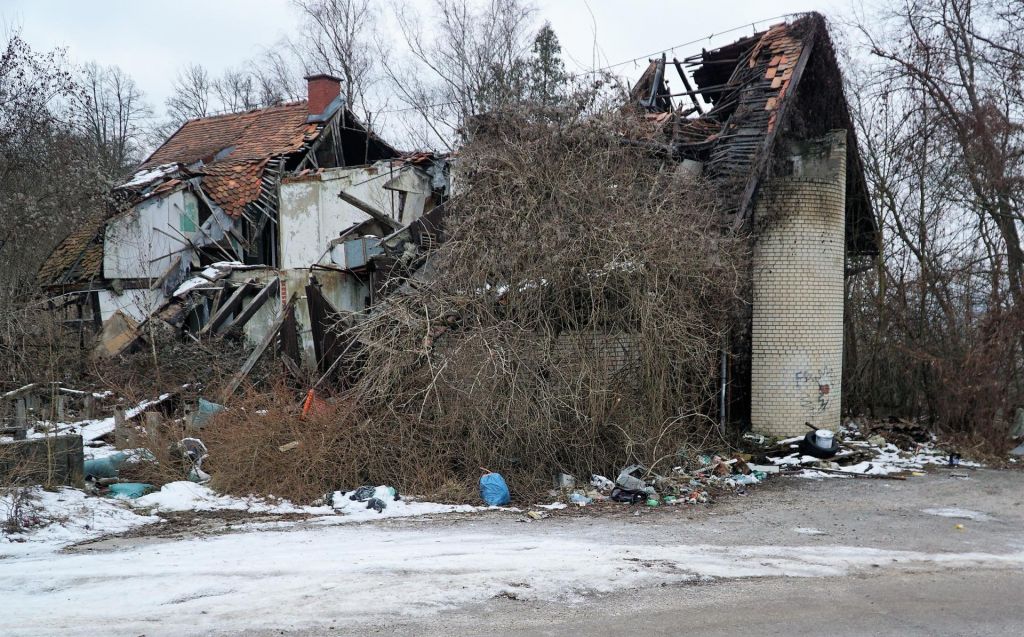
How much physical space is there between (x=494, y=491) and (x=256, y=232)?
13865mm

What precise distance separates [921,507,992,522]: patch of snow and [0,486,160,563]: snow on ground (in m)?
8.82

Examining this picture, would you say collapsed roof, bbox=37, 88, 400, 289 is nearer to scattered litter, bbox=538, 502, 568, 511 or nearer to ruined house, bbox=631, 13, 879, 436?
ruined house, bbox=631, 13, 879, 436

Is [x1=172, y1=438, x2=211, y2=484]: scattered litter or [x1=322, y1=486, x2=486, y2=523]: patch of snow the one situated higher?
[x1=172, y1=438, x2=211, y2=484]: scattered litter

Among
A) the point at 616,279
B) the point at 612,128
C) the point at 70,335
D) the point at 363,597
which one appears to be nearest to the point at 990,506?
the point at 616,279

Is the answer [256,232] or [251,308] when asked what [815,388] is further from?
[256,232]

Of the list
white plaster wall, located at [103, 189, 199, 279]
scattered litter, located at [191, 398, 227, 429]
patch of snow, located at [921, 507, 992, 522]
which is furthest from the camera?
white plaster wall, located at [103, 189, 199, 279]

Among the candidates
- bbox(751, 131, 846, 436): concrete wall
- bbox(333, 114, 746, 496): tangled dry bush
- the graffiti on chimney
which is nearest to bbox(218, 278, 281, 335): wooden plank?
bbox(333, 114, 746, 496): tangled dry bush

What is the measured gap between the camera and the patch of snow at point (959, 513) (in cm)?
906

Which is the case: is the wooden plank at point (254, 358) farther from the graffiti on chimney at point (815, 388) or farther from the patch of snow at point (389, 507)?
the graffiti on chimney at point (815, 388)

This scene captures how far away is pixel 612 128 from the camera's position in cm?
1212

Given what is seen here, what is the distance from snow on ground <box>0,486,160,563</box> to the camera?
722 cm

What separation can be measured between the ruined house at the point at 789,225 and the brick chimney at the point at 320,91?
12.9 meters

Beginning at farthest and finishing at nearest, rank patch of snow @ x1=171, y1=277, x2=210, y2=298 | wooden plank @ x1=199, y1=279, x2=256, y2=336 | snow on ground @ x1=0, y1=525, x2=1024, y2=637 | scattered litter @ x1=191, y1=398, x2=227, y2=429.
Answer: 1. patch of snow @ x1=171, y1=277, x2=210, y2=298
2. wooden plank @ x1=199, y1=279, x2=256, y2=336
3. scattered litter @ x1=191, y1=398, x2=227, y2=429
4. snow on ground @ x1=0, y1=525, x2=1024, y2=637

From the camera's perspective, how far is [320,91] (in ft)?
76.0
